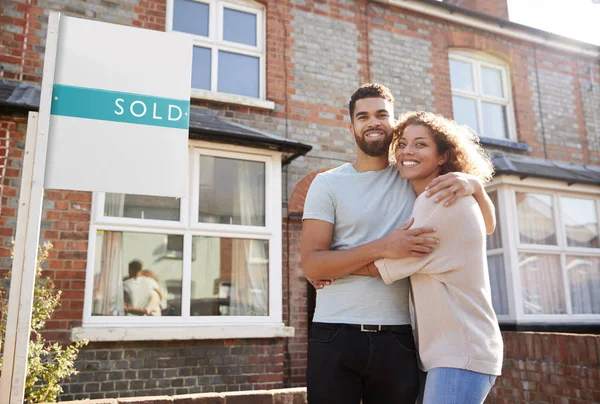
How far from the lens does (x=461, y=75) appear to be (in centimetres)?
845

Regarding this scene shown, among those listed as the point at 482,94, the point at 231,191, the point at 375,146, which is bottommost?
the point at 375,146

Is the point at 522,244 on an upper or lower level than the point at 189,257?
upper

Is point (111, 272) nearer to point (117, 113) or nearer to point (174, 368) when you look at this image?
point (174, 368)

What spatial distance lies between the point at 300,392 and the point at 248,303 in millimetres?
2146

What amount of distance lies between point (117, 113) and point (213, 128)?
2.83m

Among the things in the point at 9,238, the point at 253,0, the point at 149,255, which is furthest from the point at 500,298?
the point at 9,238

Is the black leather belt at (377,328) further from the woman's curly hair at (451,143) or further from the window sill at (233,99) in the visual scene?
the window sill at (233,99)

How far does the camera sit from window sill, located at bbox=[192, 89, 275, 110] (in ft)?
20.6

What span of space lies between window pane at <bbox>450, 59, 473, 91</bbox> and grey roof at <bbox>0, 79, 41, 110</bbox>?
20.0ft

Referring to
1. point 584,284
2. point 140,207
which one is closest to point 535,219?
point 584,284

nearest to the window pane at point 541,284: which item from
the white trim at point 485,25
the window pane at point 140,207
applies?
the white trim at point 485,25

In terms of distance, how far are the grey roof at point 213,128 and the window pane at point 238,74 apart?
0.61 m

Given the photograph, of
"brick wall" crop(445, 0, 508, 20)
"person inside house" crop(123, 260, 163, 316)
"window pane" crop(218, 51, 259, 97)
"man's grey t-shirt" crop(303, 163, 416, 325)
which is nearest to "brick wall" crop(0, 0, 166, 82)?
"window pane" crop(218, 51, 259, 97)

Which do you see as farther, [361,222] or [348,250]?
[361,222]
